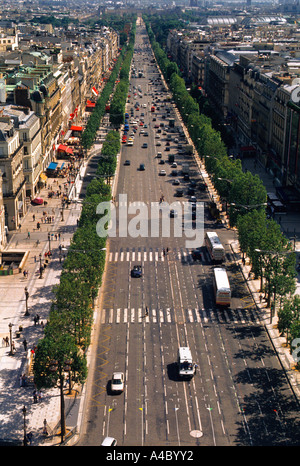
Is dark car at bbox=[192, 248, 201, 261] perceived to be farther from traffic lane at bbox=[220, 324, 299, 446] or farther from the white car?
the white car

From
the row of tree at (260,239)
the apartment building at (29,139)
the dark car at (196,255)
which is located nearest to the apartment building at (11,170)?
the apartment building at (29,139)

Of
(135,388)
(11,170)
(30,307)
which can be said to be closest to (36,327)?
(30,307)

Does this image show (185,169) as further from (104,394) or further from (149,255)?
(104,394)

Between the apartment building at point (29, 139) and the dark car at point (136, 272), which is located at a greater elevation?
the apartment building at point (29, 139)

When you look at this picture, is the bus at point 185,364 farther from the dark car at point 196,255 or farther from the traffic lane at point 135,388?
the dark car at point 196,255

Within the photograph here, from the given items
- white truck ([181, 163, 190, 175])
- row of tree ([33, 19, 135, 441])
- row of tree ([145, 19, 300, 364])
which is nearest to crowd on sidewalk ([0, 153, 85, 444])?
row of tree ([33, 19, 135, 441])

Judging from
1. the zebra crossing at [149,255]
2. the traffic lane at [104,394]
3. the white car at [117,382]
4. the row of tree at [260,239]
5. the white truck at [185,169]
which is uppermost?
the row of tree at [260,239]
